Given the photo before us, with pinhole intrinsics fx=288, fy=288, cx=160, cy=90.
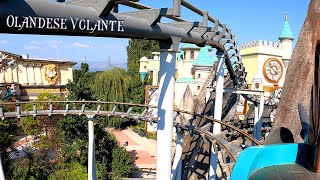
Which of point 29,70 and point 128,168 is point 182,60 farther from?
point 128,168

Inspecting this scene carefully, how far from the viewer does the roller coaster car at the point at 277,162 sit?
100.0 inches

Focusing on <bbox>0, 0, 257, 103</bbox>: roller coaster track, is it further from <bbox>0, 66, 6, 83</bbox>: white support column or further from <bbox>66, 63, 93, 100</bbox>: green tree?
<bbox>0, 66, 6, 83</bbox>: white support column

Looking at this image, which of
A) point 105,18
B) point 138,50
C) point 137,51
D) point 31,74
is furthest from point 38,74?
point 105,18

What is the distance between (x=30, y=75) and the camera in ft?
84.0

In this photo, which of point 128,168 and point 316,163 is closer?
point 316,163

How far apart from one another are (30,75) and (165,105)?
23.4 metres

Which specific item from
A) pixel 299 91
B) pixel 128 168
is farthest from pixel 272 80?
pixel 299 91

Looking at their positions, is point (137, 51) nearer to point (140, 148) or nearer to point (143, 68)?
point (143, 68)

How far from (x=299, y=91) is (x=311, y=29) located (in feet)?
6.35

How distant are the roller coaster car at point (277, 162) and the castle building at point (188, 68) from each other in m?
22.3

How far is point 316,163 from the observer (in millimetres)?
2479

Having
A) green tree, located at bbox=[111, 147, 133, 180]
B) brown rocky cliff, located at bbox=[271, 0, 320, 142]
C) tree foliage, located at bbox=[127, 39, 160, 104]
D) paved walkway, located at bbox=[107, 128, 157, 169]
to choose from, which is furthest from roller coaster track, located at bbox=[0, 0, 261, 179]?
tree foliage, located at bbox=[127, 39, 160, 104]

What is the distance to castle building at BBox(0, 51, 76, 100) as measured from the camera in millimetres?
23453

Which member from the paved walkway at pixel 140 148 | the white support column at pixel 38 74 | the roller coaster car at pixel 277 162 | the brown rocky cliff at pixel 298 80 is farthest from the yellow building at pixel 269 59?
the roller coaster car at pixel 277 162
